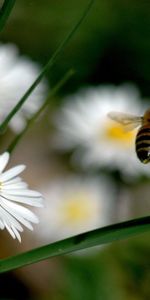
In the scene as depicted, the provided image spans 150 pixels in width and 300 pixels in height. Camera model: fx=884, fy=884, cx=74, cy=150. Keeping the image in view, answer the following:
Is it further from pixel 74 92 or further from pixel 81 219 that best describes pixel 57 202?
pixel 74 92

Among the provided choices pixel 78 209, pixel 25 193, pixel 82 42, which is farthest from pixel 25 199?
pixel 82 42

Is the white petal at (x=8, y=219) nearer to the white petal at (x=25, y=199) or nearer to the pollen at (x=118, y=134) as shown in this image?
the white petal at (x=25, y=199)

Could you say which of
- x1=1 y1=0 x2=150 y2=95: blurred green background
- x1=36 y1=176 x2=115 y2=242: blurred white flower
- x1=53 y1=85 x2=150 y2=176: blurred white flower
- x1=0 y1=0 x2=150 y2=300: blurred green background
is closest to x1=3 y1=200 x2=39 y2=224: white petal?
x1=53 y1=85 x2=150 y2=176: blurred white flower

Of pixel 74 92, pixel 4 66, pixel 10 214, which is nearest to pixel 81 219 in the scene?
pixel 74 92

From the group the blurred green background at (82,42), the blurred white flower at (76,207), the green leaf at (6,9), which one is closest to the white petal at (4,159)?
the green leaf at (6,9)

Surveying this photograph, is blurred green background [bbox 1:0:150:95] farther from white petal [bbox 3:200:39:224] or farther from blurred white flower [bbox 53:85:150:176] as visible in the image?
white petal [bbox 3:200:39:224]

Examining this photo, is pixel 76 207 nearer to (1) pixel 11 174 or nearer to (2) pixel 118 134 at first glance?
(2) pixel 118 134
